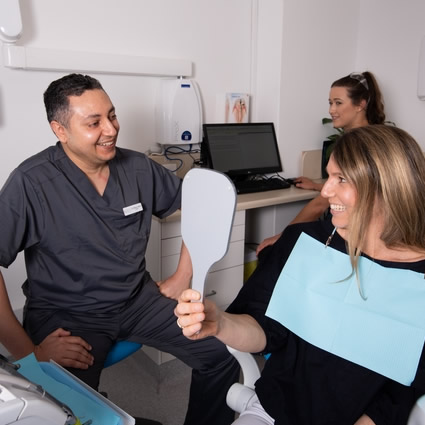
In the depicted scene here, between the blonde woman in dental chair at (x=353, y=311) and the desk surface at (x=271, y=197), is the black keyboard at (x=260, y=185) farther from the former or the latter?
the blonde woman in dental chair at (x=353, y=311)

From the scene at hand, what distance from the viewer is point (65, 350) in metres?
1.35

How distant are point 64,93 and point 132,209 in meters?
0.44

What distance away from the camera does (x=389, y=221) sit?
3.49 ft

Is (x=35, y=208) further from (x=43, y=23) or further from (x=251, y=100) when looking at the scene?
(x=251, y=100)

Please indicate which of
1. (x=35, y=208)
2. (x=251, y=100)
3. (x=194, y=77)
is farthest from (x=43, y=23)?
(x=251, y=100)

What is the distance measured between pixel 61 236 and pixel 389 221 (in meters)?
0.99

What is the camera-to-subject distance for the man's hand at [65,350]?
1.34 meters

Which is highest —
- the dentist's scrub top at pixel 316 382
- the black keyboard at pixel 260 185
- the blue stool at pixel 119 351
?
the black keyboard at pixel 260 185

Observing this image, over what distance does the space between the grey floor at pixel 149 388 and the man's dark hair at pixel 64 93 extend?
1245 mm

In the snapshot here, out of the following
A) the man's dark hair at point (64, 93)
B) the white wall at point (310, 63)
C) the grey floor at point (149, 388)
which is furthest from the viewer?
the white wall at point (310, 63)

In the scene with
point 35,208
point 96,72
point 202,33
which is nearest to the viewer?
point 35,208

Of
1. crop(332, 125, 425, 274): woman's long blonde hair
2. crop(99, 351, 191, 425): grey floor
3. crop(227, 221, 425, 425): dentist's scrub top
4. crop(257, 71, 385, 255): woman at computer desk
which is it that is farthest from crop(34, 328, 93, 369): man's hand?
crop(257, 71, 385, 255): woman at computer desk

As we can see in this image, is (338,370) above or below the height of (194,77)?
below

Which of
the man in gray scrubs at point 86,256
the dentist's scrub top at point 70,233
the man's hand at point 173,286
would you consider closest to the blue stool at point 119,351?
the man in gray scrubs at point 86,256
